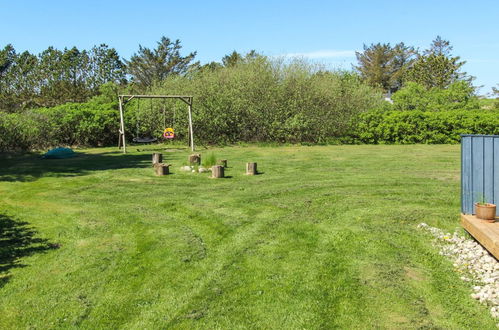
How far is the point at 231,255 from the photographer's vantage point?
5.35 m

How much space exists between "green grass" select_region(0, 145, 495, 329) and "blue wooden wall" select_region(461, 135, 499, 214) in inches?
29.1

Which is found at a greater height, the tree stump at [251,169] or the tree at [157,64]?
the tree at [157,64]

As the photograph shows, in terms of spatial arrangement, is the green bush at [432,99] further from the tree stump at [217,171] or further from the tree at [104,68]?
the tree at [104,68]

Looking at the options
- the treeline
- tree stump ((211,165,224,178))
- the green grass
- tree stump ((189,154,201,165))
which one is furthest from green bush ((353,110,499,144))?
the treeline

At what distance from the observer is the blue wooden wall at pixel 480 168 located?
228 inches

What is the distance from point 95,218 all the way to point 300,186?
15.1 ft

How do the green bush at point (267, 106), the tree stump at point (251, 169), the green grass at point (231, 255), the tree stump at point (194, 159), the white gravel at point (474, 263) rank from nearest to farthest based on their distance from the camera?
the green grass at point (231, 255)
the white gravel at point (474, 263)
the tree stump at point (251, 169)
the tree stump at point (194, 159)
the green bush at point (267, 106)

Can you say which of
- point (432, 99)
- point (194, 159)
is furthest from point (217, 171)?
point (432, 99)

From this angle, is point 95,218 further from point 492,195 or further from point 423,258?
point 492,195

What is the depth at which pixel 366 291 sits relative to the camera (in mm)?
4277

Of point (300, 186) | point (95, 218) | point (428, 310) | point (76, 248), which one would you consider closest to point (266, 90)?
point (300, 186)

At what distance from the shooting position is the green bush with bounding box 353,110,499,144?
19.6 meters

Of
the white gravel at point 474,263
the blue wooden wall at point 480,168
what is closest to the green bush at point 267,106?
the blue wooden wall at point 480,168

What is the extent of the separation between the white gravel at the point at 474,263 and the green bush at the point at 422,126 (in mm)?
15198
